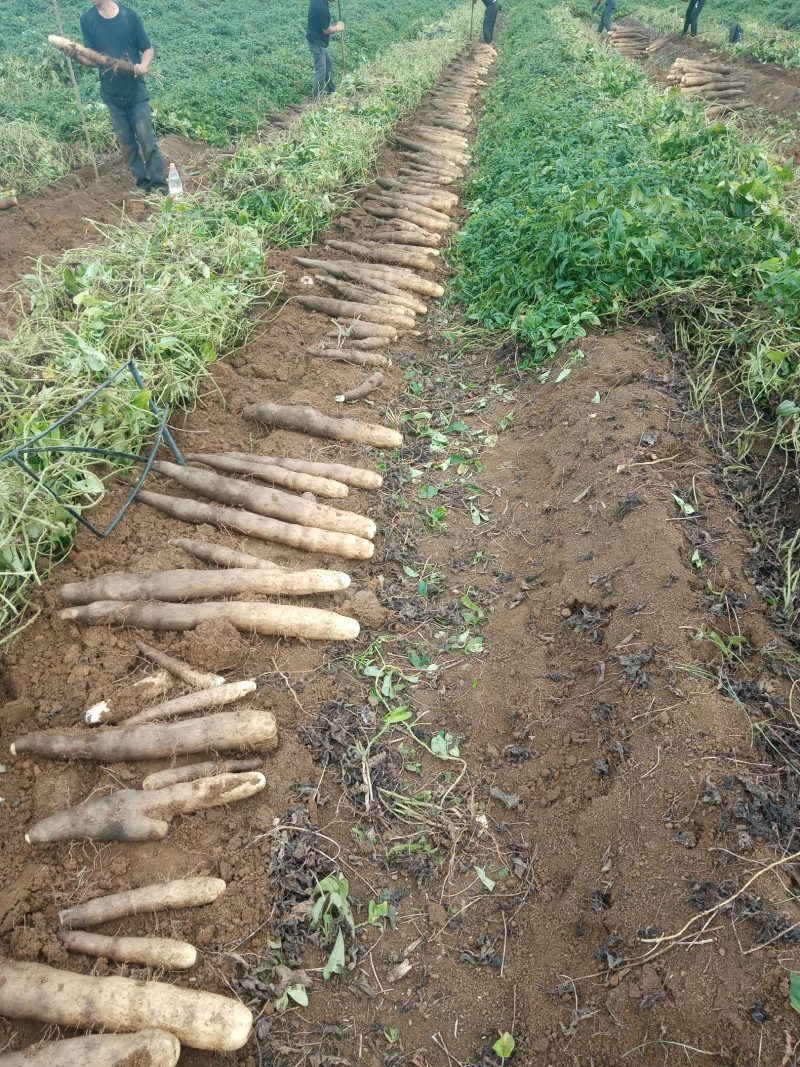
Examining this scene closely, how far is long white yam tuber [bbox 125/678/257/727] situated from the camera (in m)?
2.65

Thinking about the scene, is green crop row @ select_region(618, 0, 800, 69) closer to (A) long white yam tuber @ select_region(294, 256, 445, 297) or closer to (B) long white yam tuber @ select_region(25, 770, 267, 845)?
(A) long white yam tuber @ select_region(294, 256, 445, 297)

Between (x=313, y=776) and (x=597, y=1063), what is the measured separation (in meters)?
1.34

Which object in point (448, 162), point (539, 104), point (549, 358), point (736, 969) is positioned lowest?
point (736, 969)

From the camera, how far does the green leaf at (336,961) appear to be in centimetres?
214

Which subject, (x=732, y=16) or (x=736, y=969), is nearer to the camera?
(x=736, y=969)

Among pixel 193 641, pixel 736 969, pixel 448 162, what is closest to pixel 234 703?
pixel 193 641

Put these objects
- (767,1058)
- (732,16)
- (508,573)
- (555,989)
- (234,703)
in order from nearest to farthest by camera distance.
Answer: (767,1058) → (555,989) → (234,703) → (508,573) → (732,16)

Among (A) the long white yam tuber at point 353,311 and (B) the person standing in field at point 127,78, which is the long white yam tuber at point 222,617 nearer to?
(A) the long white yam tuber at point 353,311

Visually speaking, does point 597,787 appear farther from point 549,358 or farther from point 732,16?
point 732,16

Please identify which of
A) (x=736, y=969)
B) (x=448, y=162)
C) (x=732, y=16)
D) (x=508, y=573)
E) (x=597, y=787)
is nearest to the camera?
(x=736, y=969)

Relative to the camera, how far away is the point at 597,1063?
1.88m

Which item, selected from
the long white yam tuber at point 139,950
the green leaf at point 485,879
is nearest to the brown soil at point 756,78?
the green leaf at point 485,879

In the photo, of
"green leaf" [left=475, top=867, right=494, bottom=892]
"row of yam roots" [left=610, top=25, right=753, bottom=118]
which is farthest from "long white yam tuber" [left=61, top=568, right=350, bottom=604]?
"row of yam roots" [left=610, top=25, right=753, bottom=118]

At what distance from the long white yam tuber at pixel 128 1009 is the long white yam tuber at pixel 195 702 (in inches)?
36.3
